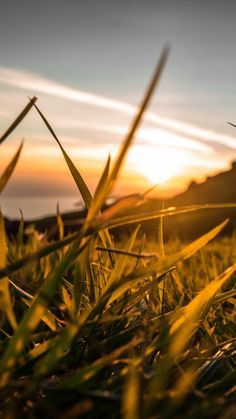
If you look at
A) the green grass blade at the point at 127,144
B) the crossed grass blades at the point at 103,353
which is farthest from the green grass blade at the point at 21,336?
the green grass blade at the point at 127,144

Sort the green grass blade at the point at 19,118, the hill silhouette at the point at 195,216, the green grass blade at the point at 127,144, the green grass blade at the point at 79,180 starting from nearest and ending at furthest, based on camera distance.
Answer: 1. the green grass blade at the point at 127,144
2. the green grass blade at the point at 19,118
3. the green grass blade at the point at 79,180
4. the hill silhouette at the point at 195,216

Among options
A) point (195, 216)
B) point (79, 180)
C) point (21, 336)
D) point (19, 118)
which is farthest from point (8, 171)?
point (195, 216)

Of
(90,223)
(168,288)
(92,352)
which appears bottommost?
(168,288)

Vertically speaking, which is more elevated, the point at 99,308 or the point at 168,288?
the point at 99,308

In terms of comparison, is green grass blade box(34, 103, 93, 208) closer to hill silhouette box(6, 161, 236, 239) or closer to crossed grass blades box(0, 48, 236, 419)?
crossed grass blades box(0, 48, 236, 419)

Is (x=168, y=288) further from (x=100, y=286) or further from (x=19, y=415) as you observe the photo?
(x=19, y=415)

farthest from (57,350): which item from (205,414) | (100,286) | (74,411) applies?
(100,286)

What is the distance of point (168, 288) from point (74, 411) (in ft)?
4.10

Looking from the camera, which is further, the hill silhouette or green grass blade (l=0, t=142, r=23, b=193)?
the hill silhouette

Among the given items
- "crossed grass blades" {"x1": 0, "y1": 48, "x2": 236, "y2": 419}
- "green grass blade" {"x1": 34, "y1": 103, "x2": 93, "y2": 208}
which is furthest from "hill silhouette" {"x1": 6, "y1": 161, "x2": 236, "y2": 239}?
"crossed grass blades" {"x1": 0, "y1": 48, "x2": 236, "y2": 419}

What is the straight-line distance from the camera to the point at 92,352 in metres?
0.70

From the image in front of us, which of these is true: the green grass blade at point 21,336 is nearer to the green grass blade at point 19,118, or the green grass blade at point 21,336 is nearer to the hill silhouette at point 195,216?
the green grass blade at point 19,118

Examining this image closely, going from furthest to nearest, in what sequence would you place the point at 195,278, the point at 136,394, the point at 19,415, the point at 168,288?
1. the point at 195,278
2. the point at 168,288
3. the point at 19,415
4. the point at 136,394

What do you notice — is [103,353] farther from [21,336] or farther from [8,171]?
[8,171]
